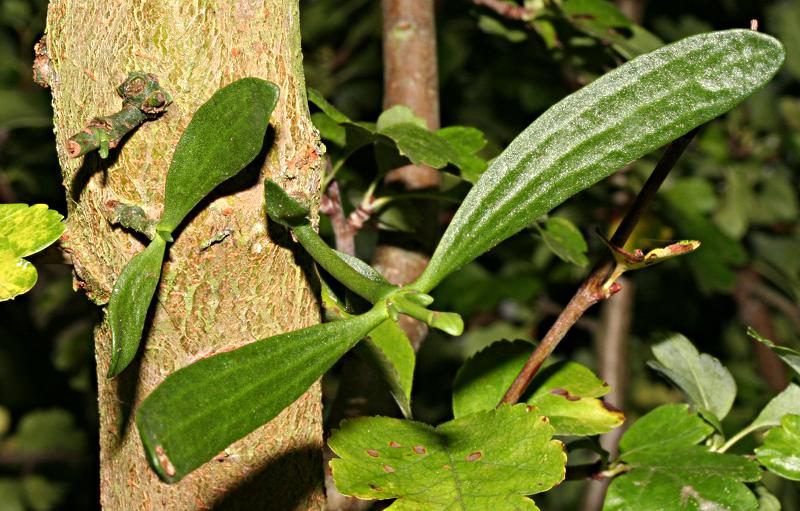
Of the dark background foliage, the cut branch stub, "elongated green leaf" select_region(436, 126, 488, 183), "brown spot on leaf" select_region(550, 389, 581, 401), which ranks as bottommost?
the dark background foliage

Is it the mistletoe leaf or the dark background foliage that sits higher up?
the mistletoe leaf

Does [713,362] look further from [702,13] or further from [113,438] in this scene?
[702,13]

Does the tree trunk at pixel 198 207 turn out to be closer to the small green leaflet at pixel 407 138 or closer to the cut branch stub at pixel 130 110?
the cut branch stub at pixel 130 110

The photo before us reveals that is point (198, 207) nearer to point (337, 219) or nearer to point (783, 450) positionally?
point (337, 219)

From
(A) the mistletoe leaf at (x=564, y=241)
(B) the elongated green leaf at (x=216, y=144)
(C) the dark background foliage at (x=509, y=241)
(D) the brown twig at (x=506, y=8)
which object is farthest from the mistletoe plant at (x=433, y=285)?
(C) the dark background foliage at (x=509, y=241)

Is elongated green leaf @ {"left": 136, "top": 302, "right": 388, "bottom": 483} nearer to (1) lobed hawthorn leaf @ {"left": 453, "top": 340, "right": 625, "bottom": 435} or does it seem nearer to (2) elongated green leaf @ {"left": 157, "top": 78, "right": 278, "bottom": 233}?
(2) elongated green leaf @ {"left": 157, "top": 78, "right": 278, "bottom": 233}

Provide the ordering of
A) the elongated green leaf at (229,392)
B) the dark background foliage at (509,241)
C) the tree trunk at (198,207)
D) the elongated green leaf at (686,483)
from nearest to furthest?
the elongated green leaf at (229,392)
the tree trunk at (198,207)
the elongated green leaf at (686,483)
the dark background foliage at (509,241)

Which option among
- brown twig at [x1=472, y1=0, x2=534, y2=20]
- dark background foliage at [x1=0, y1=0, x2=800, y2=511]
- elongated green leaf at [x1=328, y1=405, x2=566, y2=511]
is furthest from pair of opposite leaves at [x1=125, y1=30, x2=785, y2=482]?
dark background foliage at [x1=0, y1=0, x2=800, y2=511]
